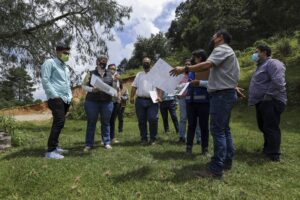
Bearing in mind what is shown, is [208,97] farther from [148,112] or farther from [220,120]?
[148,112]

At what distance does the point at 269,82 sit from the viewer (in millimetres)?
7160

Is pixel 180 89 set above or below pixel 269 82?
below

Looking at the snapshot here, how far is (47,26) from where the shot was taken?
608 inches

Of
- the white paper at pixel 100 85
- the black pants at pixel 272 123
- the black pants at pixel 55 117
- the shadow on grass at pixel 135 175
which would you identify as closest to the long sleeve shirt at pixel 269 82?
the black pants at pixel 272 123

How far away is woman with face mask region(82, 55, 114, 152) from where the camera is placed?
7660mm

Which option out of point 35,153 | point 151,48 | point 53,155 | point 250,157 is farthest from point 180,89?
point 151,48

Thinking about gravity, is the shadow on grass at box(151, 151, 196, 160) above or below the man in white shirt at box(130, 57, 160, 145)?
below

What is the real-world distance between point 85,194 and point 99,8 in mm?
11661

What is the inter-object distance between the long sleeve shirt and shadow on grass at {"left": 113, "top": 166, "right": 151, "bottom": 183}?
251cm

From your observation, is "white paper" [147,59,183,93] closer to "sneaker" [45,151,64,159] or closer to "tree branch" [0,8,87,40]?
"sneaker" [45,151,64,159]

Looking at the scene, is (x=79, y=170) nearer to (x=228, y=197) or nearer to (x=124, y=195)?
(x=124, y=195)

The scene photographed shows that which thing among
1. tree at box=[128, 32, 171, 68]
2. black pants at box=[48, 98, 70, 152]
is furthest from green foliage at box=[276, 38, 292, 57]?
tree at box=[128, 32, 171, 68]

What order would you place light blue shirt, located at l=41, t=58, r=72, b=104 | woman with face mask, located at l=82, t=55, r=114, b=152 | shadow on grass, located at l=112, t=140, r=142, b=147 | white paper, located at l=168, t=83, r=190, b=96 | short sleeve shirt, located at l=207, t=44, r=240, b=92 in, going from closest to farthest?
short sleeve shirt, located at l=207, t=44, r=240, b=92 < white paper, located at l=168, t=83, r=190, b=96 < light blue shirt, located at l=41, t=58, r=72, b=104 < woman with face mask, located at l=82, t=55, r=114, b=152 < shadow on grass, located at l=112, t=140, r=142, b=147

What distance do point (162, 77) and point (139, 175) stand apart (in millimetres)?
2040
